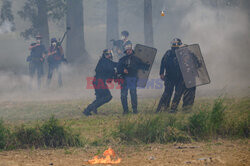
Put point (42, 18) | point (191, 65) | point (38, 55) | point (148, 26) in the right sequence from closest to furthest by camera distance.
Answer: point (191, 65), point (38, 55), point (42, 18), point (148, 26)

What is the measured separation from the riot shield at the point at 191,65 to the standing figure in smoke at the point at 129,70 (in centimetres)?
121

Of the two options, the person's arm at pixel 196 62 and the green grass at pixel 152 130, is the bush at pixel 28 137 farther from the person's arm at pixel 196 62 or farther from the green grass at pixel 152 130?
the person's arm at pixel 196 62

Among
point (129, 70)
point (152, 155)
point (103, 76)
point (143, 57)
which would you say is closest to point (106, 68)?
point (103, 76)

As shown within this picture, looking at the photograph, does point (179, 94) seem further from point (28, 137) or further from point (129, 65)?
point (28, 137)

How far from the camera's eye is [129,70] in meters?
11.2

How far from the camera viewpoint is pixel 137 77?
11.4 meters

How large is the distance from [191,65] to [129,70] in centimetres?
170

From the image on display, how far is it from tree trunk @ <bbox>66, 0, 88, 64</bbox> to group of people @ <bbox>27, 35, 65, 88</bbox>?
392 centimetres

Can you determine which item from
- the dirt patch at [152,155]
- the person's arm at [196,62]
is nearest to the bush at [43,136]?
the dirt patch at [152,155]

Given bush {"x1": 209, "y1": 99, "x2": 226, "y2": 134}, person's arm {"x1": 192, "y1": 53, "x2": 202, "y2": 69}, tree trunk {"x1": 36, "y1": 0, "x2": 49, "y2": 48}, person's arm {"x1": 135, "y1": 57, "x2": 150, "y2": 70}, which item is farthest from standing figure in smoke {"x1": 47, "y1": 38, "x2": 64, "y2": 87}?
bush {"x1": 209, "y1": 99, "x2": 226, "y2": 134}

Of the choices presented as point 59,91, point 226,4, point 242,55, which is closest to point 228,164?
point 59,91

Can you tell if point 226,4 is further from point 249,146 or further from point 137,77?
point 249,146

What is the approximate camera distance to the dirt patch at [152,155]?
5898 mm

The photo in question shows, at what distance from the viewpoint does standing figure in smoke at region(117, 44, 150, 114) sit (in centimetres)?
1110
